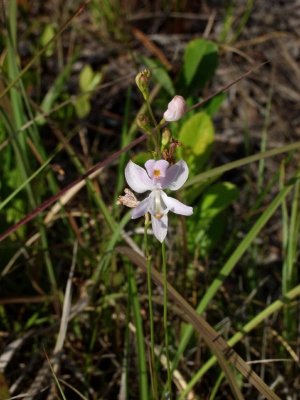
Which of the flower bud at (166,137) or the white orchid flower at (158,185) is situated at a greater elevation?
the flower bud at (166,137)

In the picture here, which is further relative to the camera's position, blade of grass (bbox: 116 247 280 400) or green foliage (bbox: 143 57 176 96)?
green foliage (bbox: 143 57 176 96)

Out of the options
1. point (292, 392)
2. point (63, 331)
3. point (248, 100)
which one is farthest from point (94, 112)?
point (292, 392)

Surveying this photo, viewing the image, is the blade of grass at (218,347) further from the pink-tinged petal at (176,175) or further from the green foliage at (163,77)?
the green foliage at (163,77)

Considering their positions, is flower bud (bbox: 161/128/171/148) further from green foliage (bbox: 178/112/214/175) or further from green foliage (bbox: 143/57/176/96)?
green foliage (bbox: 143/57/176/96)

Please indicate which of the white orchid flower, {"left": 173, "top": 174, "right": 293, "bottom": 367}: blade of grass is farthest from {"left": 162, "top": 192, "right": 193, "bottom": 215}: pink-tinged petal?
{"left": 173, "top": 174, "right": 293, "bottom": 367}: blade of grass

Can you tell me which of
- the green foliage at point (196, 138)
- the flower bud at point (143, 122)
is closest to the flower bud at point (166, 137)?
the flower bud at point (143, 122)

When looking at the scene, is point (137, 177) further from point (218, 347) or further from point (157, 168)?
point (218, 347)

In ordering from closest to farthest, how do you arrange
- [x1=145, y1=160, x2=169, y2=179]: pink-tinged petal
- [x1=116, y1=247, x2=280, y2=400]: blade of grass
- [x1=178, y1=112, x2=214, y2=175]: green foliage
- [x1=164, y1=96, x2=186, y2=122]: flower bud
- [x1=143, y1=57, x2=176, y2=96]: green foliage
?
[x1=145, y1=160, x2=169, y2=179]: pink-tinged petal → [x1=164, y1=96, x2=186, y2=122]: flower bud → [x1=116, y1=247, x2=280, y2=400]: blade of grass → [x1=178, y1=112, x2=214, y2=175]: green foliage → [x1=143, y1=57, x2=176, y2=96]: green foliage

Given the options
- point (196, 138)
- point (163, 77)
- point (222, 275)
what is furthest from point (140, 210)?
point (163, 77)
